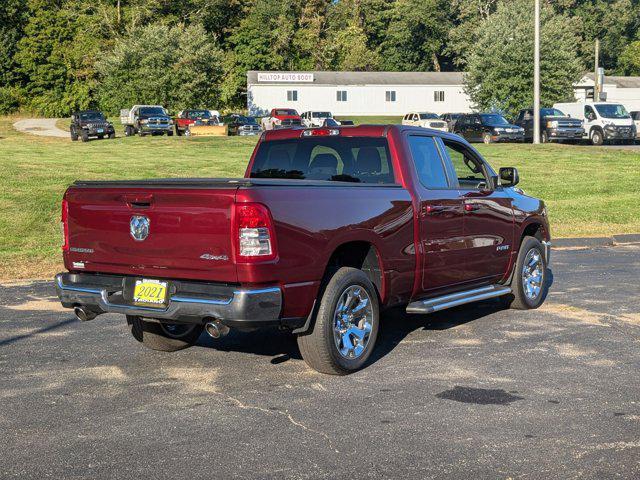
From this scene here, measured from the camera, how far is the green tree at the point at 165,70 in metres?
63.1

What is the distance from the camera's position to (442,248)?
7801mm

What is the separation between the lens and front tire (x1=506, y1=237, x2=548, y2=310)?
9195 mm

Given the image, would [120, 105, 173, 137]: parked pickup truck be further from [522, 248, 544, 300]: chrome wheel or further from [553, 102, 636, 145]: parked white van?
[522, 248, 544, 300]: chrome wheel

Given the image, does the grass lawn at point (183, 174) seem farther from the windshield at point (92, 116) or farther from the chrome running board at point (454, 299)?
the chrome running board at point (454, 299)

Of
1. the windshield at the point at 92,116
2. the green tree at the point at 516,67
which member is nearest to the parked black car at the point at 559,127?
the green tree at the point at 516,67

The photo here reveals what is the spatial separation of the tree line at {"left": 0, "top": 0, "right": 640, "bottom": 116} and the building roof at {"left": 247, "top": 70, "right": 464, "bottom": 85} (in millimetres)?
5103

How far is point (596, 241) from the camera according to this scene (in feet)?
51.8

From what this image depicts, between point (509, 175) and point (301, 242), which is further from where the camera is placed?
point (509, 175)

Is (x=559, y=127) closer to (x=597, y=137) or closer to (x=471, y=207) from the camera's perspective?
(x=597, y=137)

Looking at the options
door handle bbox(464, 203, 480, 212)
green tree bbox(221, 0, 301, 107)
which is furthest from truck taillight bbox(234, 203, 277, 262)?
green tree bbox(221, 0, 301, 107)

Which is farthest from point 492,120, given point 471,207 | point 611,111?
point 471,207

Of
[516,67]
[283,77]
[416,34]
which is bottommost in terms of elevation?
[516,67]

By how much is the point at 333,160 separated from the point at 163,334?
2123 mm

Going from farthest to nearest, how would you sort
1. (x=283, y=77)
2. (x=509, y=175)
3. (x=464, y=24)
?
1. (x=464, y=24)
2. (x=283, y=77)
3. (x=509, y=175)
